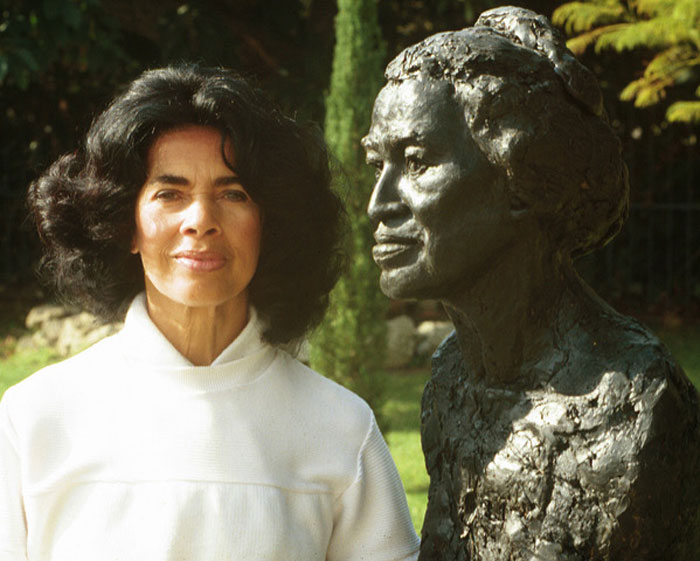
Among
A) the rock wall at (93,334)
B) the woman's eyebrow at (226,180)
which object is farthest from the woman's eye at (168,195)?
the rock wall at (93,334)

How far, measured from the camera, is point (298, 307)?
2.92 metres

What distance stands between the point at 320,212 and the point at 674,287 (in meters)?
9.12

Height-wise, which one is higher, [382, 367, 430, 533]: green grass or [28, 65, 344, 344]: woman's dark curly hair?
[28, 65, 344, 344]: woman's dark curly hair

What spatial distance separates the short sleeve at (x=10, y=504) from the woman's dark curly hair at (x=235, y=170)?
1.86 feet

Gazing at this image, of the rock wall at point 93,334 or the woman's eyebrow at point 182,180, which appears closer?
the woman's eyebrow at point 182,180

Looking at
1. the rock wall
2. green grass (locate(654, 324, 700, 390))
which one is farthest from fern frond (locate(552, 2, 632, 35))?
the rock wall

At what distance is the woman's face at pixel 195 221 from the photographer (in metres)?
2.49

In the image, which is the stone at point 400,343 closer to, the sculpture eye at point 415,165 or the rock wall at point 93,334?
the rock wall at point 93,334

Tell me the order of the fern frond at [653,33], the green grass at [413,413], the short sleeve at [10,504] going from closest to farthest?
the short sleeve at [10,504]
the green grass at [413,413]
the fern frond at [653,33]

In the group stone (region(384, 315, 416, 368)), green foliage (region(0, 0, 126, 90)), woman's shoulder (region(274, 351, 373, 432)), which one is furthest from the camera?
stone (region(384, 315, 416, 368))

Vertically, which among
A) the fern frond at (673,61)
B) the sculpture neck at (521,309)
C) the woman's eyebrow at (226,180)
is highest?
the fern frond at (673,61)

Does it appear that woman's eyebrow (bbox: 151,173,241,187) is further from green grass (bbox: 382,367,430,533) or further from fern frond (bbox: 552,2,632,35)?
fern frond (bbox: 552,2,632,35)

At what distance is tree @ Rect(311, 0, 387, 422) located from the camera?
6309mm

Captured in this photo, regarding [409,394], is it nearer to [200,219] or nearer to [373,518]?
[373,518]
